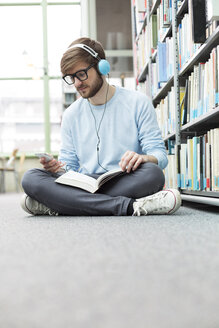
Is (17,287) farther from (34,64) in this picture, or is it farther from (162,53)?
(34,64)

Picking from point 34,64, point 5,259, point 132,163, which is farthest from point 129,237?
point 34,64

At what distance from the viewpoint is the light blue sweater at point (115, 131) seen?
5.86 feet

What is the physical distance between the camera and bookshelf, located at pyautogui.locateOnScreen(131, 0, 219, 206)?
1699 mm

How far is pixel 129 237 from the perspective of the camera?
102 cm

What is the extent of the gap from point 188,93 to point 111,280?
1654 mm

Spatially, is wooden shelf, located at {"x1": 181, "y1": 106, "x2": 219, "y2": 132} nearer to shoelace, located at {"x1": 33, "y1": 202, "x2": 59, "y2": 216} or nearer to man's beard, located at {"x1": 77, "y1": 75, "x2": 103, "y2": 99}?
man's beard, located at {"x1": 77, "y1": 75, "x2": 103, "y2": 99}

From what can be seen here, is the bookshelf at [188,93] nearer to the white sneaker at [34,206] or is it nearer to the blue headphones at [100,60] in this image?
the blue headphones at [100,60]

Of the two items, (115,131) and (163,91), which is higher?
(163,91)

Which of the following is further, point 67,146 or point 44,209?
point 67,146

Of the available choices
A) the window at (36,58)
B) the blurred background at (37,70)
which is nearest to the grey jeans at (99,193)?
the blurred background at (37,70)

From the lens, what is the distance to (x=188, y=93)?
83.1 inches

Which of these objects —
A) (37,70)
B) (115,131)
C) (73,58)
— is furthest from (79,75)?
(37,70)

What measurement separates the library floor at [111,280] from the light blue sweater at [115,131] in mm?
756

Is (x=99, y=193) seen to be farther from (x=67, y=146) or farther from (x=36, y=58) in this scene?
(x=36, y=58)
